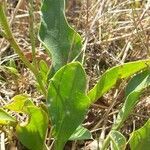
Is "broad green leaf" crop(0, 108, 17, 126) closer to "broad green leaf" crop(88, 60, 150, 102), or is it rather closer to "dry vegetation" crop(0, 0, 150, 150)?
"dry vegetation" crop(0, 0, 150, 150)

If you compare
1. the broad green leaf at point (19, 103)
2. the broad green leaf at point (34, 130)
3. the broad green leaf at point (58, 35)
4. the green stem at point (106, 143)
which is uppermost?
the broad green leaf at point (58, 35)

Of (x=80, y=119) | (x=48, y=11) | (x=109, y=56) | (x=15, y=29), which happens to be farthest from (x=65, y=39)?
(x=15, y=29)

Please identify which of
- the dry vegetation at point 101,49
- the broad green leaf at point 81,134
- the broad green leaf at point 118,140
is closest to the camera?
the broad green leaf at point 118,140

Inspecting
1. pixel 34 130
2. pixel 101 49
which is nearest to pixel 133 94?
pixel 34 130

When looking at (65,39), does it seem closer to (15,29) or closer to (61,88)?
(61,88)

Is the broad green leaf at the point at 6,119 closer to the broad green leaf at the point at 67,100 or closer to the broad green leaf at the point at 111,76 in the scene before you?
the broad green leaf at the point at 67,100

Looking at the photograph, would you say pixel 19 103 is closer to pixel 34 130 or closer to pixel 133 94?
pixel 34 130

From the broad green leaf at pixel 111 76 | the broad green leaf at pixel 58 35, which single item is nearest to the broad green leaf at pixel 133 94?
the broad green leaf at pixel 111 76
